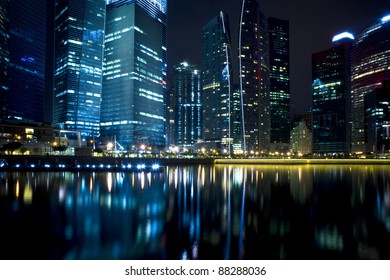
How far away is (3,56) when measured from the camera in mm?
149375

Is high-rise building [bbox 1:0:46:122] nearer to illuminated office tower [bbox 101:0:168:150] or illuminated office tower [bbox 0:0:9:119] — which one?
illuminated office tower [bbox 0:0:9:119]

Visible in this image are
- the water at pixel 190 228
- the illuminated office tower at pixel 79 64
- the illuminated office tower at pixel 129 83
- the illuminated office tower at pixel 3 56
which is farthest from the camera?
the illuminated office tower at pixel 129 83

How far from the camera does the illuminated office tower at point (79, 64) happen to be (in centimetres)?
18388

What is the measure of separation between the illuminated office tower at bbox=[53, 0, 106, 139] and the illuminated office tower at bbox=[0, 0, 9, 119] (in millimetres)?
34408

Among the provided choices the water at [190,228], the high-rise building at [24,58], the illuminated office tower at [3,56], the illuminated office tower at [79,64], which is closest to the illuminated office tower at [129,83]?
the illuminated office tower at [79,64]

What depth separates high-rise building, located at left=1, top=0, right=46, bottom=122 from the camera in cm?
15612

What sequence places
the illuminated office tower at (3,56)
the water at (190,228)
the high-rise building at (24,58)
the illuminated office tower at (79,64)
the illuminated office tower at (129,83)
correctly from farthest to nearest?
the illuminated office tower at (129,83)
the illuminated office tower at (79,64)
the high-rise building at (24,58)
the illuminated office tower at (3,56)
the water at (190,228)

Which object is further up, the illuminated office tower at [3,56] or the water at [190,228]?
the illuminated office tower at [3,56]

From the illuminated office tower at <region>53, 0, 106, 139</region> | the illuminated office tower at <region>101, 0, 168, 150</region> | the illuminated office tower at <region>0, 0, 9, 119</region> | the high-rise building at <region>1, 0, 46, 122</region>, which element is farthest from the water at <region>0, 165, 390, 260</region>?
the illuminated office tower at <region>53, 0, 106, 139</region>

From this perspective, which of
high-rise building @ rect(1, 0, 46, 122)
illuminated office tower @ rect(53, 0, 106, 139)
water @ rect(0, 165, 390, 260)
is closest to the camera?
water @ rect(0, 165, 390, 260)

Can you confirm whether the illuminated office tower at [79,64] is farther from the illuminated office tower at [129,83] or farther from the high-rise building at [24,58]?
the high-rise building at [24,58]

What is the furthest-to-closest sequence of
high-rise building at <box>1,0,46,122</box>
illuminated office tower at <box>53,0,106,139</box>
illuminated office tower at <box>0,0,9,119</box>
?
illuminated office tower at <box>53,0,106,139</box>, high-rise building at <box>1,0,46,122</box>, illuminated office tower at <box>0,0,9,119</box>

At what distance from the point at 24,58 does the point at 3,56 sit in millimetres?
17728
